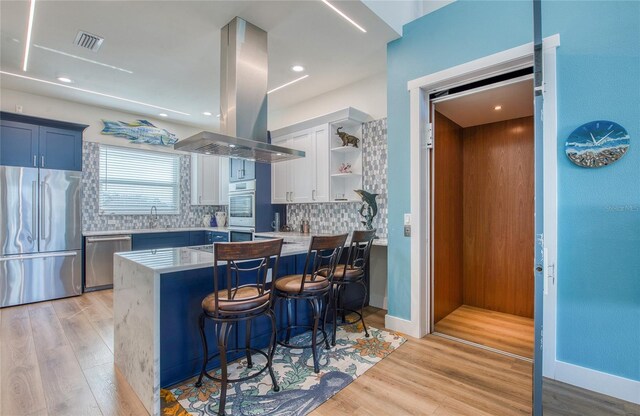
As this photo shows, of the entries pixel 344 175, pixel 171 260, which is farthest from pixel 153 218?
pixel 171 260

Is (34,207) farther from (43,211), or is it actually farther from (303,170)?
(303,170)

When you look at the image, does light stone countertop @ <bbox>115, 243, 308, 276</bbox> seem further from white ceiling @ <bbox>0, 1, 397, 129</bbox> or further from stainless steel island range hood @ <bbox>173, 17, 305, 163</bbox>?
white ceiling @ <bbox>0, 1, 397, 129</bbox>

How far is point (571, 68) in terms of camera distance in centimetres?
217

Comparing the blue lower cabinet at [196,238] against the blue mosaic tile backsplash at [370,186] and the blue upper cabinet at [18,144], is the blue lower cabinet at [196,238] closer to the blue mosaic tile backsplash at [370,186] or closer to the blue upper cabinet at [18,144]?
the blue upper cabinet at [18,144]

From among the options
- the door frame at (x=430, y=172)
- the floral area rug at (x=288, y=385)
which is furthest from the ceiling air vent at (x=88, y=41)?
the floral area rug at (x=288, y=385)

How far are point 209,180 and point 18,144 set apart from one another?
9.26 ft

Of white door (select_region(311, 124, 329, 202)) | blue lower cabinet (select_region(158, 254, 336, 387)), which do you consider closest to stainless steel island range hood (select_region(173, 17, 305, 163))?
white door (select_region(311, 124, 329, 202))

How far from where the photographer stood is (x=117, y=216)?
5.46 meters

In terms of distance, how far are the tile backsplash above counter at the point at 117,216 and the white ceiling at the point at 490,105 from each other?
513 cm

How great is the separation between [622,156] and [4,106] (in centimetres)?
710

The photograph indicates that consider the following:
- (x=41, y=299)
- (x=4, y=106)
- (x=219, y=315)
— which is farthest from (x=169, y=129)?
(x=219, y=315)

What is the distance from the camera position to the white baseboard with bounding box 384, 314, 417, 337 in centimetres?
300

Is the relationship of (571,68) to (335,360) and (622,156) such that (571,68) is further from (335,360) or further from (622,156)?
(335,360)

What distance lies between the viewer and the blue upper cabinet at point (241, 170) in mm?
4918
